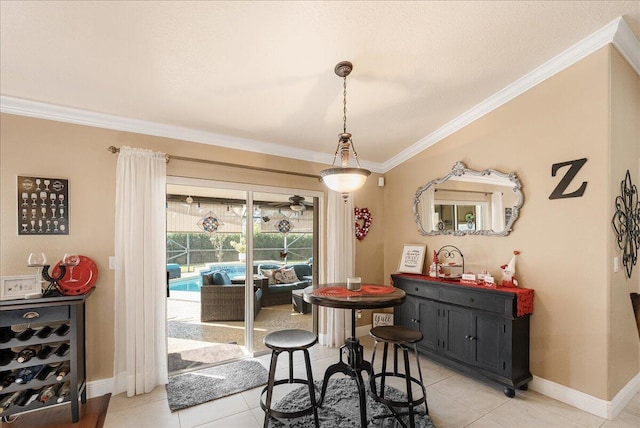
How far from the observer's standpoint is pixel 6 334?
2355 mm

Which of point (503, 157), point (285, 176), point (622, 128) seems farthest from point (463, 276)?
→ point (285, 176)

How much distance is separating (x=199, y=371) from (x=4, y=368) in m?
1.56

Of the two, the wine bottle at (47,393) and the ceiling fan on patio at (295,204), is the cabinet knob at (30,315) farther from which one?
the ceiling fan on patio at (295,204)

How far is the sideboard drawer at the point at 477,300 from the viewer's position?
284 centimetres

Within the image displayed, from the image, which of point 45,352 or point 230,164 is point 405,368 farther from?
point 45,352

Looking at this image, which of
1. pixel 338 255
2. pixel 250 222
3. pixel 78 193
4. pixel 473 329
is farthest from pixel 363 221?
pixel 78 193

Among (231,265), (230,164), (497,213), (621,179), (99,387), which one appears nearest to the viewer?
(621,179)

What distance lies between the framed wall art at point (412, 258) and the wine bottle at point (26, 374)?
12.6 feet

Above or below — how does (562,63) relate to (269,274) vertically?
above

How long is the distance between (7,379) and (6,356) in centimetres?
17

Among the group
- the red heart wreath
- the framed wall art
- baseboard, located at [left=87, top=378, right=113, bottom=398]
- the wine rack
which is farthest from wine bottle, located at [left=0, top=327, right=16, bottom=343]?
the framed wall art

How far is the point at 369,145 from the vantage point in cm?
415

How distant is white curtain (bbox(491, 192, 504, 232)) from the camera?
3.25 metres

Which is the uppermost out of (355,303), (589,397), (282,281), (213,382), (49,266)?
(49,266)
